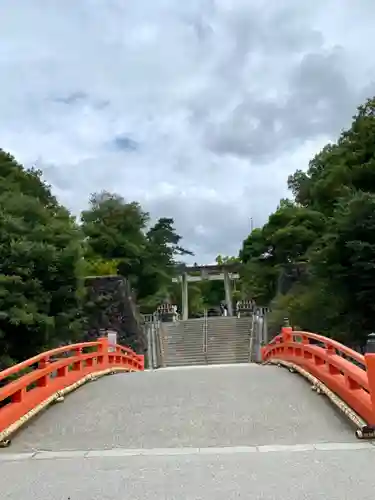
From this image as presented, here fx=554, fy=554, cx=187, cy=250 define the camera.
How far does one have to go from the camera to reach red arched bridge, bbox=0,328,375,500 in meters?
4.19

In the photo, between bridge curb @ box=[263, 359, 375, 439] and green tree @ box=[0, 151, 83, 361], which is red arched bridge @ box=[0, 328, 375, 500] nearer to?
bridge curb @ box=[263, 359, 375, 439]

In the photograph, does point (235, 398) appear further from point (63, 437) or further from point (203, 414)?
point (63, 437)

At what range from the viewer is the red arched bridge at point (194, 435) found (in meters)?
4.19

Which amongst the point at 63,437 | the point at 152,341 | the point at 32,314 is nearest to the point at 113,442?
the point at 63,437

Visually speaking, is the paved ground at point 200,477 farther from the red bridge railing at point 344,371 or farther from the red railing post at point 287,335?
the red railing post at point 287,335

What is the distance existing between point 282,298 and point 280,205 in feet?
37.9

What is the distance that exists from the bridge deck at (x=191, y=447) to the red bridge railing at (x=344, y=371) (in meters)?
0.30

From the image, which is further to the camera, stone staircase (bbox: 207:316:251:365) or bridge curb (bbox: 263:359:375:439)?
stone staircase (bbox: 207:316:251:365)

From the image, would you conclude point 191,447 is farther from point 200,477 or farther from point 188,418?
point 200,477

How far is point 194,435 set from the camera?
6.25 m

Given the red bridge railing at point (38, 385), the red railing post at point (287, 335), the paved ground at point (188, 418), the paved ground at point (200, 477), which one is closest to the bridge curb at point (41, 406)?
the red bridge railing at point (38, 385)

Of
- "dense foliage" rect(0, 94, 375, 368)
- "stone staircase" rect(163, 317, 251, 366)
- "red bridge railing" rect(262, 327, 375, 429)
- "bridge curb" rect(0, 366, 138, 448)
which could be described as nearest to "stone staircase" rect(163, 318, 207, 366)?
"stone staircase" rect(163, 317, 251, 366)

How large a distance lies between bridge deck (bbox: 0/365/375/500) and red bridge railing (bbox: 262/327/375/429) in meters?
0.30

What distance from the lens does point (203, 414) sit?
7148mm
